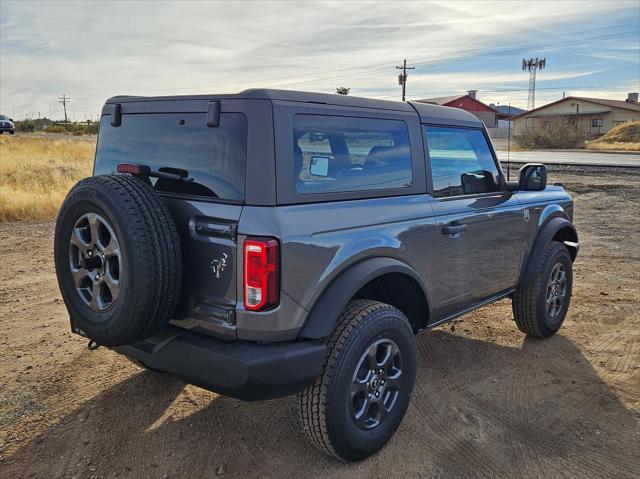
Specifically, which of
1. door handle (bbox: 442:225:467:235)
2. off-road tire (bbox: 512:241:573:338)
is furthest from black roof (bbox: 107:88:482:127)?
off-road tire (bbox: 512:241:573:338)

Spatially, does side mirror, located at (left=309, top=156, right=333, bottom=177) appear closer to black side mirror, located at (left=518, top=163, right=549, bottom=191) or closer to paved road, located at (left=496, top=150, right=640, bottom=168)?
black side mirror, located at (left=518, top=163, right=549, bottom=191)

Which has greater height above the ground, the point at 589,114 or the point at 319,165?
the point at 589,114

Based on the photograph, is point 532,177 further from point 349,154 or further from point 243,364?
point 243,364

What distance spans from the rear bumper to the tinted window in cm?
152

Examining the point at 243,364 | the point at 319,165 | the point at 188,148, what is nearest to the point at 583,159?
the point at 319,165

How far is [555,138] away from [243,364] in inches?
1647

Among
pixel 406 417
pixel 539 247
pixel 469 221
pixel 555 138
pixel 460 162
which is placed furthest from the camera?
pixel 555 138

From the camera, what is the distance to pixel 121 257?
8.29ft

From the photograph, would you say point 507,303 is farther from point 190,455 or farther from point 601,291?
point 190,455

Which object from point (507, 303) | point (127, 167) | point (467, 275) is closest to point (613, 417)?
point (467, 275)

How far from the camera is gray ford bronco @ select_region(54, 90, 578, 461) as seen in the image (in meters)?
2.54

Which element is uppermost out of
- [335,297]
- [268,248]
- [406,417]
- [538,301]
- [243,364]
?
[268,248]

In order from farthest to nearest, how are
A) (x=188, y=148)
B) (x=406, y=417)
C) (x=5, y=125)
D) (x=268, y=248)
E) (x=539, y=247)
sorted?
(x=5, y=125), (x=539, y=247), (x=406, y=417), (x=188, y=148), (x=268, y=248)

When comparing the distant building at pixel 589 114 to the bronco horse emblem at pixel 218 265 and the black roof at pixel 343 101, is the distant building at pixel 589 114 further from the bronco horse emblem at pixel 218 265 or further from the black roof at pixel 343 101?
the bronco horse emblem at pixel 218 265
